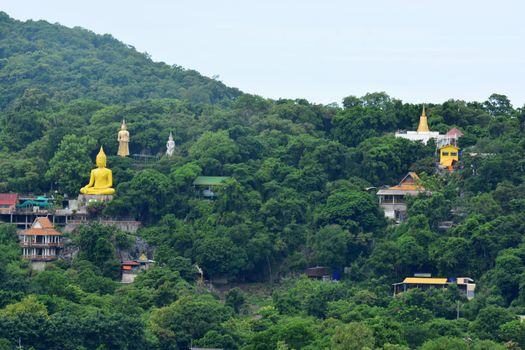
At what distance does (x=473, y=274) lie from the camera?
6203cm

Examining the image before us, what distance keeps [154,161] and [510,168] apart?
48.6 feet

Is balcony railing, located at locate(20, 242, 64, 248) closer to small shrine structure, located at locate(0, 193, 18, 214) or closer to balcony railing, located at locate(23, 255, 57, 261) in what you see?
balcony railing, located at locate(23, 255, 57, 261)

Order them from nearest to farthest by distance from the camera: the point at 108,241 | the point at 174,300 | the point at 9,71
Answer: the point at 174,300 < the point at 108,241 < the point at 9,71

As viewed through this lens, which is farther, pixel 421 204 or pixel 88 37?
pixel 88 37

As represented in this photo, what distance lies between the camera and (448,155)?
232 feet

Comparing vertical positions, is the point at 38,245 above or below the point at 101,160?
below

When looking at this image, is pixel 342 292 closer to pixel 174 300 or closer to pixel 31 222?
pixel 174 300

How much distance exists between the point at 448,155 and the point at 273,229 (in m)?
8.78

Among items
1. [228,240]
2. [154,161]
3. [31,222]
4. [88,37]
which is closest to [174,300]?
[228,240]

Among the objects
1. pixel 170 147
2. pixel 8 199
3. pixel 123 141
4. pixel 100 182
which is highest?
pixel 123 141

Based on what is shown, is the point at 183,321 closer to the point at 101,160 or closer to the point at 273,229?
the point at 273,229

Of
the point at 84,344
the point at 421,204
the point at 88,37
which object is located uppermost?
the point at 88,37

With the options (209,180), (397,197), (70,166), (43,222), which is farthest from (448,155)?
(43,222)

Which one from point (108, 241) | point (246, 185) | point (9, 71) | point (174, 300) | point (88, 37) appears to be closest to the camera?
point (174, 300)
